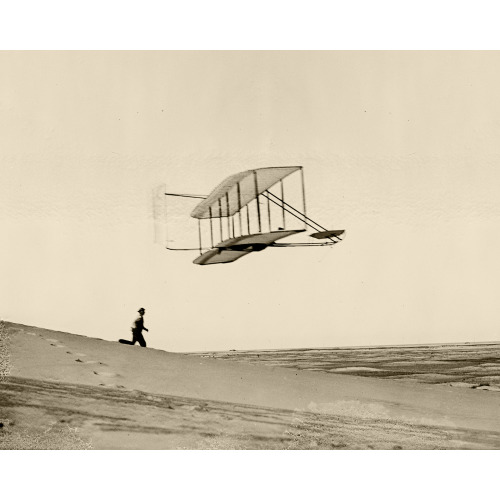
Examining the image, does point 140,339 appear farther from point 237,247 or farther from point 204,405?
point 237,247

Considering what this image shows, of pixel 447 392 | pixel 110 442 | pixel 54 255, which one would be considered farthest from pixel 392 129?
pixel 110 442

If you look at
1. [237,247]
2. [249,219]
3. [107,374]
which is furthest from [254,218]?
[107,374]

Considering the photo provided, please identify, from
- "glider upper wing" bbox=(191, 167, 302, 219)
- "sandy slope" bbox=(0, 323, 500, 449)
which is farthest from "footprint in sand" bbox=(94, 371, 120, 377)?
"glider upper wing" bbox=(191, 167, 302, 219)

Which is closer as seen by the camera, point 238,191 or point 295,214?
point 238,191

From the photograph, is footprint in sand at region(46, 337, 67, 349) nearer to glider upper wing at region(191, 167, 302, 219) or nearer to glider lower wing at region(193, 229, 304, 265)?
glider lower wing at region(193, 229, 304, 265)

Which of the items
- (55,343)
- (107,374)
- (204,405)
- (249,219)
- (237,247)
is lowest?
(204,405)

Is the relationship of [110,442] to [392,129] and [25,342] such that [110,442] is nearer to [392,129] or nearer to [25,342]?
[25,342]
